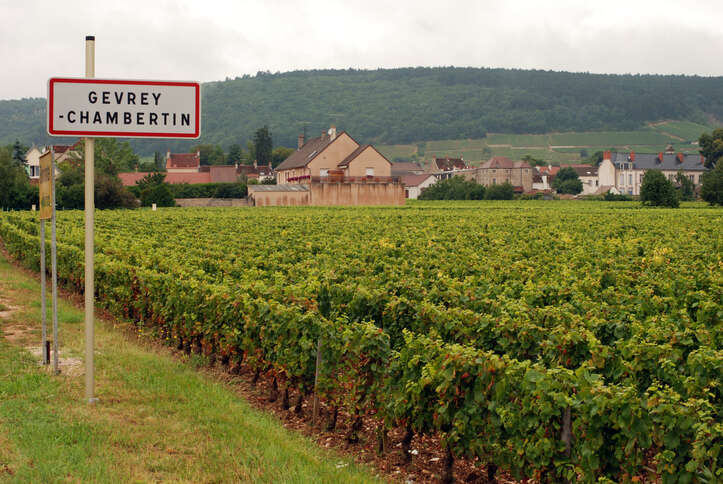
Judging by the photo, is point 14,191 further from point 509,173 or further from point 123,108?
point 509,173

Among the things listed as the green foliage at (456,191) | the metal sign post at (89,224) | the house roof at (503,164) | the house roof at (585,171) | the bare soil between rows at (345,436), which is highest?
the house roof at (503,164)

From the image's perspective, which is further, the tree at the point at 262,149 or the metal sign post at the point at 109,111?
the tree at the point at 262,149

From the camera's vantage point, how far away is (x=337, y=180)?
97062mm

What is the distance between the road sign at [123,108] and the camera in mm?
8336

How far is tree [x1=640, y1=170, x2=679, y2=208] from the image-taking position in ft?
266

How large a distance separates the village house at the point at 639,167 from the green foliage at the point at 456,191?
138 ft

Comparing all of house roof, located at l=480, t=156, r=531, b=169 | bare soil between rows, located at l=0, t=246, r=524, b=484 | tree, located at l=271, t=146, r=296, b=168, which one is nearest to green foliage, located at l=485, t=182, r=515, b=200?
house roof, located at l=480, t=156, r=531, b=169

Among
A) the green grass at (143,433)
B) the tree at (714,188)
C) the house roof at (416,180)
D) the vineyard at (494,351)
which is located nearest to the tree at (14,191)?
the vineyard at (494,351)

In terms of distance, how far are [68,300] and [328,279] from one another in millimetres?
10230

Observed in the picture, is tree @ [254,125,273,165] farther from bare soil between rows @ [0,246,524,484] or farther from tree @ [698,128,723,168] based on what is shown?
bare soil between rows @ [0,246,524,484]

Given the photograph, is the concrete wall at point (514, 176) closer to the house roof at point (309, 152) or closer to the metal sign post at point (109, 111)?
the house roof at point (309, 152)

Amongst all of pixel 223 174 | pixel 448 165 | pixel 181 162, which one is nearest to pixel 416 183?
pixel 448 165

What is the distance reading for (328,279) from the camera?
42.1 ft

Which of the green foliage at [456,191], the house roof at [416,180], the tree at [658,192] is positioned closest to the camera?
the tree at [658,192]
